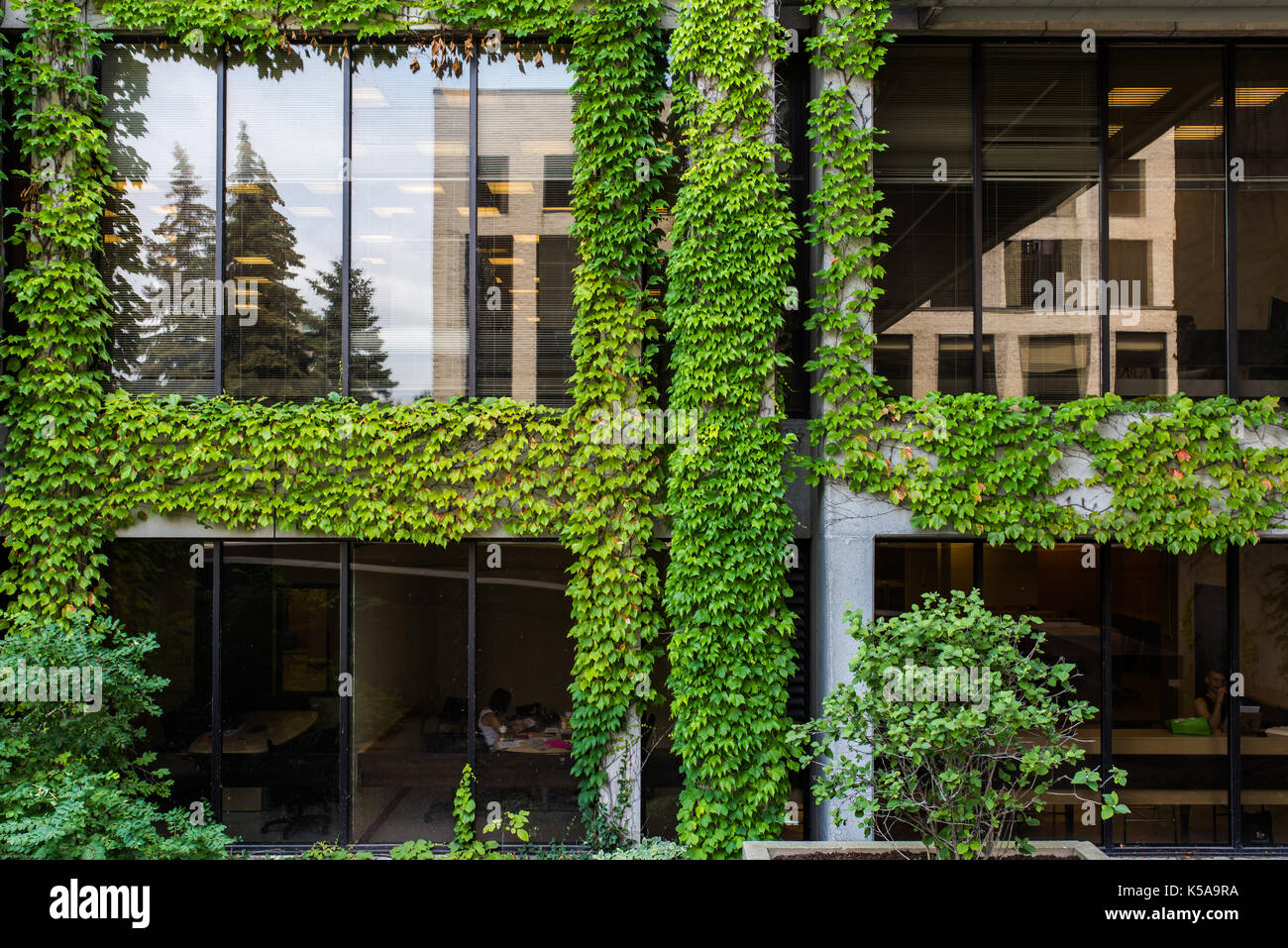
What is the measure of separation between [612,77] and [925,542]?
241 inches

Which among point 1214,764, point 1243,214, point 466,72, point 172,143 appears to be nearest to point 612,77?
Answer: point 466,72

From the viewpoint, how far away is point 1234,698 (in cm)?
823

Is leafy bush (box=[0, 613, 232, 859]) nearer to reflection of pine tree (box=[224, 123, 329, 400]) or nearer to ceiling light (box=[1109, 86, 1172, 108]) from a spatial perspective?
reflection of pine tree (box=[224, 123, 329, 400])

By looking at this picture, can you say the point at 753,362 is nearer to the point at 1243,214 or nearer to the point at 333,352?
the point at 333,352

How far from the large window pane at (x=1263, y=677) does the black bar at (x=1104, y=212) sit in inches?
100

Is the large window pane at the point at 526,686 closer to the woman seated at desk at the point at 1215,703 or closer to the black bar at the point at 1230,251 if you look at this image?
the woman seated at desk at the point at 1215,703

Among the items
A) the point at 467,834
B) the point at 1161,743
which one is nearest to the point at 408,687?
the point at 467,834

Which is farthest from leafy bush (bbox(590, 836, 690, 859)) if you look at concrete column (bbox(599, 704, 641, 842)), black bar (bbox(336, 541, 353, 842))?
black bar (bbox(336, 541, 353, 842))

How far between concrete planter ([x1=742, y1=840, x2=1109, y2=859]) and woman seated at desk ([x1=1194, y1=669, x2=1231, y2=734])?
2824mm

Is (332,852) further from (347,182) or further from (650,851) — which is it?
(347,182)

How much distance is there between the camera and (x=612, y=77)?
316 inches

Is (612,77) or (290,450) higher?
(612,77)

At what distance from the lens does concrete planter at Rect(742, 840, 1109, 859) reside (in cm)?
639

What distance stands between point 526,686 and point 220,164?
6834 millimetres
